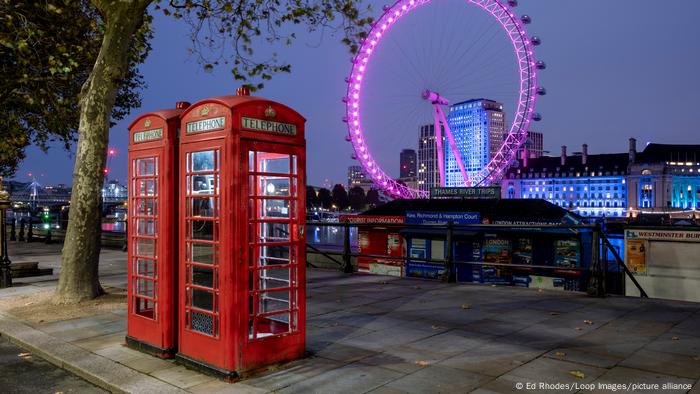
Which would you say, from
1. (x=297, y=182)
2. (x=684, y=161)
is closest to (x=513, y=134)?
(x=297, y=182)

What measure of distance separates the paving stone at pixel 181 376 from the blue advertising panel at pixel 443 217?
40.1ft

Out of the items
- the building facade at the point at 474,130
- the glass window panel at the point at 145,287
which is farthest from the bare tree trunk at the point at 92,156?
the building facade at the point at 474,130

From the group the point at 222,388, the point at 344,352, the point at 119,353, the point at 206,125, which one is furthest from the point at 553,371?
the point at 119,353

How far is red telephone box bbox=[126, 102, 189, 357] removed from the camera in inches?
227

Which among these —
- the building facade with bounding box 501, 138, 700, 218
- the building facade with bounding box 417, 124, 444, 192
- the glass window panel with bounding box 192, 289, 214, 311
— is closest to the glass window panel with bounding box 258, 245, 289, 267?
the glass window panel with bounding box 192, 289, 214, 311

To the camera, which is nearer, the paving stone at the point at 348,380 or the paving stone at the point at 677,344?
the paving stone at the point at 348,380

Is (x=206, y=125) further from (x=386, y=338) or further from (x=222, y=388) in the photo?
(x=386, y=338)

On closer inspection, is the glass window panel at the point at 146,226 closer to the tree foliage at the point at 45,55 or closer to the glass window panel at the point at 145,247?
the glass window panel at the point at 145,247

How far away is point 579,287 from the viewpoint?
17.2m

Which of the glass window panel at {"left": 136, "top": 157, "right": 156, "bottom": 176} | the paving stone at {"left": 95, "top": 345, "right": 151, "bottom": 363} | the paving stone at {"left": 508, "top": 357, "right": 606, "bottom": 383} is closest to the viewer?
the paving stone at {"left": 508, "top": 357, "right": 606, "bottom": 383}

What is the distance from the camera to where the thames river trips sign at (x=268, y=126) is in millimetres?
5106

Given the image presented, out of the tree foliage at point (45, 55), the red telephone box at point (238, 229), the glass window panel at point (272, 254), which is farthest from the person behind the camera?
the tree foliage at point (45, 55)

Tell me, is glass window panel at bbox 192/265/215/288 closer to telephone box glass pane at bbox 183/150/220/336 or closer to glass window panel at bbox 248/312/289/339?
telephone box glass pane at bbox 183/150/220/336

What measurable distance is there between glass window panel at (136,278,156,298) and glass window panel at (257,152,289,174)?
1925 millimetres
